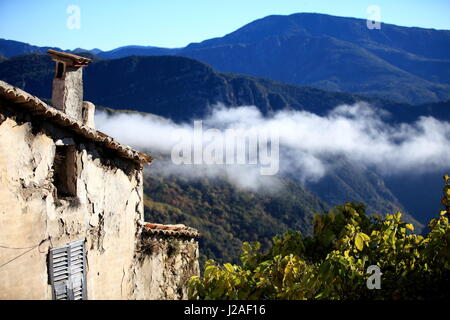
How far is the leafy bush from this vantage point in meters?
7.57

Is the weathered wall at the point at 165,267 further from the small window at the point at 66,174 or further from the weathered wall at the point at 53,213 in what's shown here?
the small window at the point at 66,174

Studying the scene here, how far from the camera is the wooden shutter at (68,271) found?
10.3 m

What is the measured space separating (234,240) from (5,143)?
3733 inches

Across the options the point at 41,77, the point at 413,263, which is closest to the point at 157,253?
the point at 413,263

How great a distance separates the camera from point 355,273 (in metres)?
7.63

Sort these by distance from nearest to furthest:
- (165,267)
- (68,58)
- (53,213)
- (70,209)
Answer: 1. (53,213)
2. (70,209)
3. (68,58)
4. (165,267)

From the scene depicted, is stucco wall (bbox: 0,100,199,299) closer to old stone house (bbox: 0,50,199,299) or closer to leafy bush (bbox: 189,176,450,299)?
old stone house (bbox: 0,50,199,299)

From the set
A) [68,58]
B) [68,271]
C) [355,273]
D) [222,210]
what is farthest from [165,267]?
[222,210]

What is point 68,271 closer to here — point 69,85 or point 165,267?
point 69,85

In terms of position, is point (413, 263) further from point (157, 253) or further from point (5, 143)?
point (157, 253)

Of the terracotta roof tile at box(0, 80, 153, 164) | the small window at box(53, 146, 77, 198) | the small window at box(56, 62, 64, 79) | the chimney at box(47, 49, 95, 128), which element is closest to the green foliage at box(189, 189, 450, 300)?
the small window at box(53, 146, 77, 198)

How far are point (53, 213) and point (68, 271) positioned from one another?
1.22 meters
